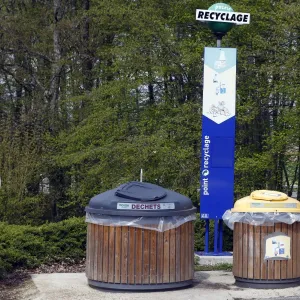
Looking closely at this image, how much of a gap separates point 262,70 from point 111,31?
5.83 m

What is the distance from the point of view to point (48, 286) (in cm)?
845

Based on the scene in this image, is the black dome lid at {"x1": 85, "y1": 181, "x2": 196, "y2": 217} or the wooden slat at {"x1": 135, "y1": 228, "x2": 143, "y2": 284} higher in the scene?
the black dome lid at {"x1": 85, "y1": 181, "x2": 196, "y2": 217}

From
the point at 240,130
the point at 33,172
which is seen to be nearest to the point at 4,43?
the point at 33,172

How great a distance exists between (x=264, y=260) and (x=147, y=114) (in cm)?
882

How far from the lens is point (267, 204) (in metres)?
8.30

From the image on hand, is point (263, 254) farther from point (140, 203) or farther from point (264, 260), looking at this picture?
point (140, 203)

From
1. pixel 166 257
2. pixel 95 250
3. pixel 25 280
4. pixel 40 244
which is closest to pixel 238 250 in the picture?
pixel 166 257

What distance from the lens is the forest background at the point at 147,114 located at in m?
14.8

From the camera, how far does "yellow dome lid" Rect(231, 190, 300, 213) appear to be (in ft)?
27.1

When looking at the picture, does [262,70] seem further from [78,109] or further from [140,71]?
[78,109]

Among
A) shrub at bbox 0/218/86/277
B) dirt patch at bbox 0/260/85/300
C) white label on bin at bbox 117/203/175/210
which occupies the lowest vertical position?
dirt patch at bbox 0/260/85/300

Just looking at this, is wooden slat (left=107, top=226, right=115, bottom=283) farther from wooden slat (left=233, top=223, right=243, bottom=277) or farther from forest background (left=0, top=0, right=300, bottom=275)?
forest background (left=0, top=0, right=300, bottom=275)

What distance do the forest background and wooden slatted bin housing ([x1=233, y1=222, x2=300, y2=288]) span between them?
5614 millimetres

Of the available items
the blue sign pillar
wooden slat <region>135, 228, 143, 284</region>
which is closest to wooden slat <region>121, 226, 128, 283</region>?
wooden slat <region>135, 228, 143, 284</region>
